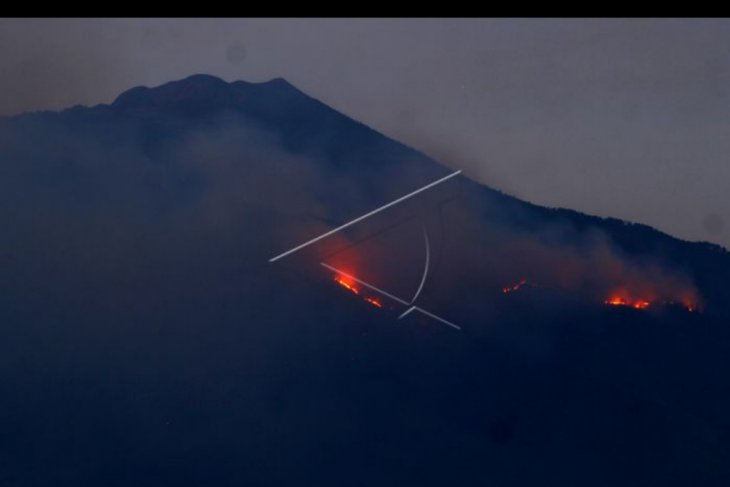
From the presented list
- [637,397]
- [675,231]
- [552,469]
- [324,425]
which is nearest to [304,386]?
Result: [324,425]

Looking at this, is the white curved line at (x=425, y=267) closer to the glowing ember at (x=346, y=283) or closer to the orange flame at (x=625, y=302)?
the glowing ember at (x=346, y=283)

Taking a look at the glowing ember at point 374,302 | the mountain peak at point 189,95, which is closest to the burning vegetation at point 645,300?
the glowing ember at point 374,302

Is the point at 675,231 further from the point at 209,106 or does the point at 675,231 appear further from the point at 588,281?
the point at 209,106

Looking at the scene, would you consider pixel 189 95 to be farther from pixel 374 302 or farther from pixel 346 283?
pixel 374 302

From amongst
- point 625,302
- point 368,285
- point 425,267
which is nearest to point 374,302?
point 368,285

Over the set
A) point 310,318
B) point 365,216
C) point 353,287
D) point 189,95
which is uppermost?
point 189,95
